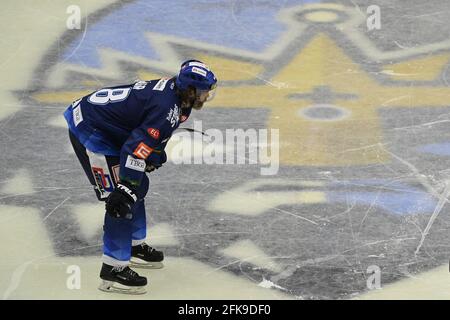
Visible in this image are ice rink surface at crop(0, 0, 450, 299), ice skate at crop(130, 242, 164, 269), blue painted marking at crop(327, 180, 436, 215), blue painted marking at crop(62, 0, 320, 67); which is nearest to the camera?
ice rink surface at crop(0, 0, 450, 299)

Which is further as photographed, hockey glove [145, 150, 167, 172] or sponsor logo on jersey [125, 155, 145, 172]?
hockey glove [145, 150, 167, 172]

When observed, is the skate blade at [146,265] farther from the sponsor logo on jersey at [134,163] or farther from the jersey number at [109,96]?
the jersey number at [109,96]

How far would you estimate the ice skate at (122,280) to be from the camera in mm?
6844

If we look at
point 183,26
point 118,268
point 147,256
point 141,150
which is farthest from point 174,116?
point 183,26

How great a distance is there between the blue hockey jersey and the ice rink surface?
3.07 ft

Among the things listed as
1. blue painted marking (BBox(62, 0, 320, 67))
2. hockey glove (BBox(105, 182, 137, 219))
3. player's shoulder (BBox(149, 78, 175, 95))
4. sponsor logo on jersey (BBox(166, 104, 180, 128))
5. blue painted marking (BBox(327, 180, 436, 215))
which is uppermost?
blue painted marking (BBox(62, 0, 320, 67))

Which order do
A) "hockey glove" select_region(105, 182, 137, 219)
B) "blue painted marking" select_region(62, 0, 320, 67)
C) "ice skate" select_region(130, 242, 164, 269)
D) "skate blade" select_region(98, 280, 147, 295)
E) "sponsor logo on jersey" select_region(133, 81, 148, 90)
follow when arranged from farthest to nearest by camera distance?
"blue painted marking" select_region(62, 0, 320, 67) → "ice skate" select_region(130, 242, 164, 269) → "skate blade" select_region(98, 280, 147, 295) → "sponsor logo on jersey" select_region(133, 81, 148, 90) → "hockey glove" select_region(105, 182, 137, 219)

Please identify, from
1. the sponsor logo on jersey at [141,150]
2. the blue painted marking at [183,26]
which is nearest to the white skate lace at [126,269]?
the sponsor logo on jersey at [141,150]

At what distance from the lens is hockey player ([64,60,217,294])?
6520mm

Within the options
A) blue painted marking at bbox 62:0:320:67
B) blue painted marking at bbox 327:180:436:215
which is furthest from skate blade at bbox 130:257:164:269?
blue painted marking at bbox 62:0:320:67

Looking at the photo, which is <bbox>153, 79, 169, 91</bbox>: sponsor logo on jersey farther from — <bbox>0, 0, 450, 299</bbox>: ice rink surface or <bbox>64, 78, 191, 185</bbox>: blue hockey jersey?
<bbox>0, 0, 450, 299</bbox>: ice rink surface

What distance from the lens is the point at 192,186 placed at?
8.50 m

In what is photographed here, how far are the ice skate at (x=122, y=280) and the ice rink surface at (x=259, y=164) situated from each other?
0.29ft

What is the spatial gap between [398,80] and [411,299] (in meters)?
4.20
